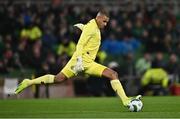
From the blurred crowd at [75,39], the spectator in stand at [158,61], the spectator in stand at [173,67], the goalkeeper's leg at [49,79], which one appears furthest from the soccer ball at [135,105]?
the spectator in stand at [173,67]

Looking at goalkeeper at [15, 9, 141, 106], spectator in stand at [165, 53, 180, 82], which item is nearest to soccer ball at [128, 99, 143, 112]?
goalkeeper at [15, 9, 141, 106]

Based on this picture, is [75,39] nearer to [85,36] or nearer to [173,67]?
[173,67]

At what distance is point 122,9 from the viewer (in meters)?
33.8

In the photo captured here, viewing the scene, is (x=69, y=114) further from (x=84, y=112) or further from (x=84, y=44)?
(x=84, y=44)

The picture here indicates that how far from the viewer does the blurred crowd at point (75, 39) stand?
29938 mm

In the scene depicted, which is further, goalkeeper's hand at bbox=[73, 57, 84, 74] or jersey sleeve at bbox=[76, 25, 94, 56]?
jersey sleeve at bbox=[76, 25, 94, 56]

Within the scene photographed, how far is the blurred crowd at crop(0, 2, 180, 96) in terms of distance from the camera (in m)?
29.9

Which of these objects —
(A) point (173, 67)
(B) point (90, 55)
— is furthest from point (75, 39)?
(B) point (90, 55)

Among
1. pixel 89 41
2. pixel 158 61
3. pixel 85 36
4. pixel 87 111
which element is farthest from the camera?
pixel 158 61

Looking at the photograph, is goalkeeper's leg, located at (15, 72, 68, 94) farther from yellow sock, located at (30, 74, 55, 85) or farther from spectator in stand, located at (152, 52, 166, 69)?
spectator in stand, located at (152, 52, 166, 69)

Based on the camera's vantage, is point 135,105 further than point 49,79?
No

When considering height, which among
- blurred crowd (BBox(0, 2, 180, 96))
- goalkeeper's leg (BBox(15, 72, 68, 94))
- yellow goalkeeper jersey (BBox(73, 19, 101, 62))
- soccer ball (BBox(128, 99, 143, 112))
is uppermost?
blurred crowd (BBox(0, 2, 180, 96))

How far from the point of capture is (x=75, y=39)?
30.7 m

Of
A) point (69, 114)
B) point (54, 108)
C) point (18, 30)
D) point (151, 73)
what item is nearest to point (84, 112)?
point (69, 114)
